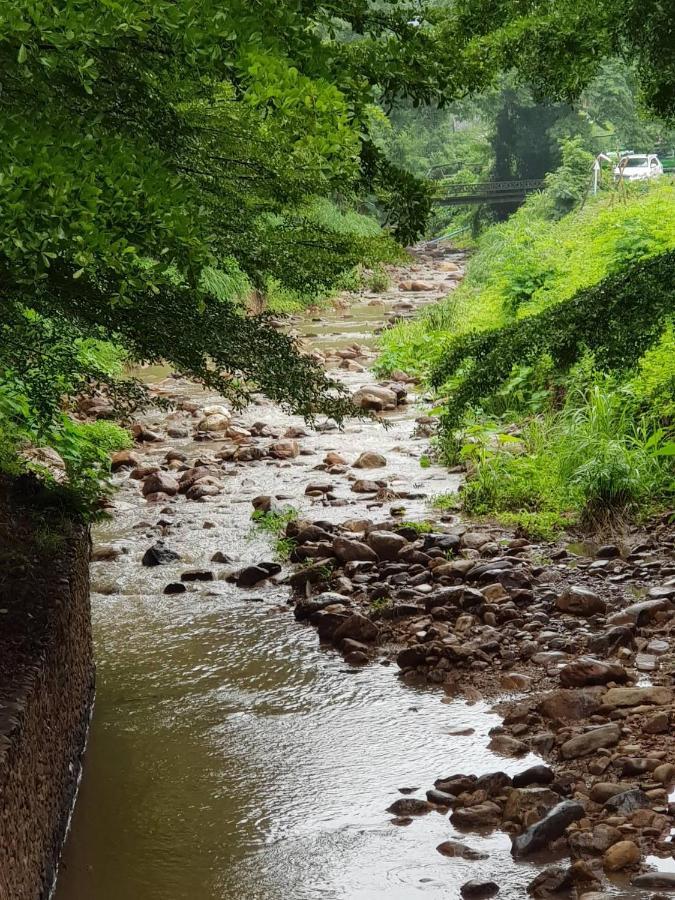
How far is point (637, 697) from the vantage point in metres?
5.81

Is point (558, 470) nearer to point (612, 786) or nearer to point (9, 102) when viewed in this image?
point (612, 786)

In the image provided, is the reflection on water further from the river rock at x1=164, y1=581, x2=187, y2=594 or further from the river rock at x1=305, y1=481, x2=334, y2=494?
the river rock at x1=305, y1=481, x2=334, y2=494

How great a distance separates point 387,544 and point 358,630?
164 centimetres

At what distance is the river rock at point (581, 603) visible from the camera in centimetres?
731

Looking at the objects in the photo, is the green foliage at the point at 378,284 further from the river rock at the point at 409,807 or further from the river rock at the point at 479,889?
the river rock at the point at 479,889

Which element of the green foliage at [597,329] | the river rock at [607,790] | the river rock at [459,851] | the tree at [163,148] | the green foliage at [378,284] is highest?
the tree at [163,148]

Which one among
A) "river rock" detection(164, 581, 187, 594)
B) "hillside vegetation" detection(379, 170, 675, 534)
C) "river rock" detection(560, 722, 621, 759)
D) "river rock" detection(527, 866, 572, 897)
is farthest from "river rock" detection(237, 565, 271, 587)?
"river rock" detection(527, 866, 572, 897)

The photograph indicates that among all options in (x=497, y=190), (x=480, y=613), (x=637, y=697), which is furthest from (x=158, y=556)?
(x=497, y=190)

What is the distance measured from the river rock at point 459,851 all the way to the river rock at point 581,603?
275cm

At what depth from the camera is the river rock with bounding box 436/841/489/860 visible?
477 centimetres

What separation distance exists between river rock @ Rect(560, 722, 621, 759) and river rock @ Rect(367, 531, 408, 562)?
3584mm

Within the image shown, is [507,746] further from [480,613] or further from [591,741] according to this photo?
[480,613]

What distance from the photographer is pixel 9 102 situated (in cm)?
335

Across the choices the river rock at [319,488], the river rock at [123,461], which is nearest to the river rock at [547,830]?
the river rock at [319,488]
